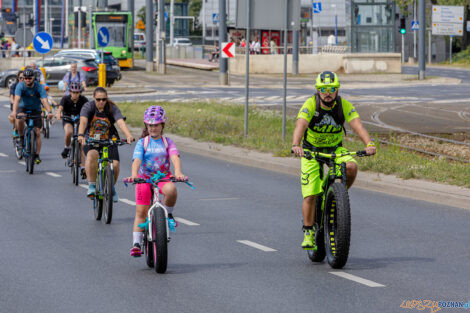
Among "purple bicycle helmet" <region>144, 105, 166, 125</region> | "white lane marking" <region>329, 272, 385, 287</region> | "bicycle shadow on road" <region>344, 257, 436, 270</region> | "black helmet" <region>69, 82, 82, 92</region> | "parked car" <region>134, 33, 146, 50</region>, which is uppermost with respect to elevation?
"parked car" <region>134, 33, 146, 50</region>

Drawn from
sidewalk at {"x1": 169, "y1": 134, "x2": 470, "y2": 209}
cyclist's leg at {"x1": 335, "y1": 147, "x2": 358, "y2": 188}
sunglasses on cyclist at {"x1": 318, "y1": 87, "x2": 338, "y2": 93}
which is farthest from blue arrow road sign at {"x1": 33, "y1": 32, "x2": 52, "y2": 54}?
cyclist's leg at {"x1": 335, "y1": 147, "x2": 358, "y2": 188}

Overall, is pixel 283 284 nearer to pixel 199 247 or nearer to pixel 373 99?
pixel 199 247

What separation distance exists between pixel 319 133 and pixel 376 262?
1266 mm

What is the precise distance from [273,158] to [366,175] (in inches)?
128

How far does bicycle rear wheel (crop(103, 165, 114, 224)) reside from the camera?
11422 mm

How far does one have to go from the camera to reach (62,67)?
4522 centimetres

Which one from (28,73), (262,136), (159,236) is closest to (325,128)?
(159,236)

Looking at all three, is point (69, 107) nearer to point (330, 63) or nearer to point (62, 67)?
point (62, 67)

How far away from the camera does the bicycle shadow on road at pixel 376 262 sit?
884 centimetres

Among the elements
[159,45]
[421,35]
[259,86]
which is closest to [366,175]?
[259,86]

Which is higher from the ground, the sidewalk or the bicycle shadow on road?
the sidewalk

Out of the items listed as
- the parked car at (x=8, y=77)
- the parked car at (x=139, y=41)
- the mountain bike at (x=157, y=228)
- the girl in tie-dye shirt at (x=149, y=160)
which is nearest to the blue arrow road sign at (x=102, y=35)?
the parked car at (x=8, y=77)

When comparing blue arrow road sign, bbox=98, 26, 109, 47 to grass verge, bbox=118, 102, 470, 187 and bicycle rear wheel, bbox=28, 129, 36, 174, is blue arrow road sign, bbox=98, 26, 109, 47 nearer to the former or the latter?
grass verge, bbox=118, 102, 470, 187

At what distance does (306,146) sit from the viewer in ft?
29.8
